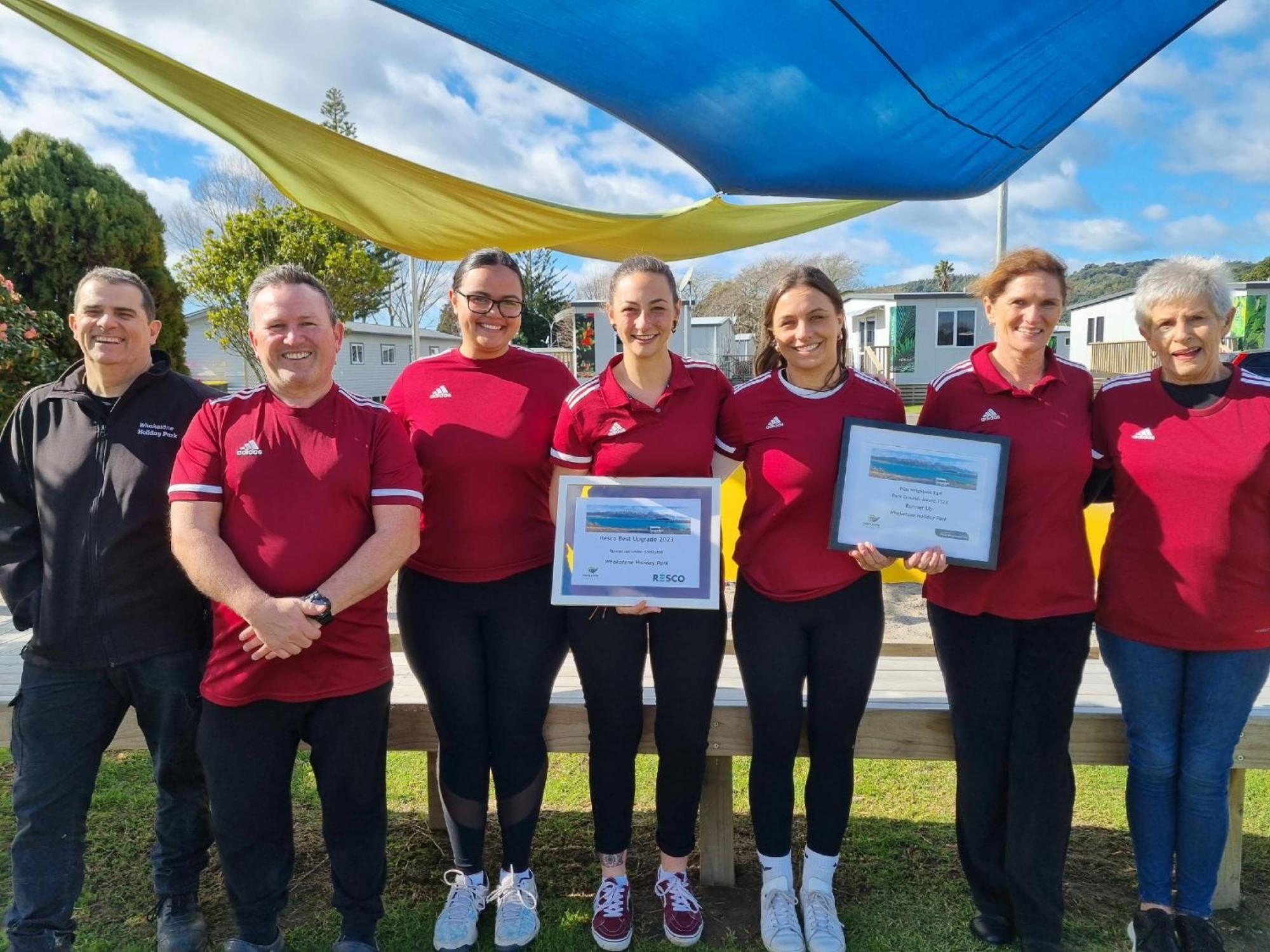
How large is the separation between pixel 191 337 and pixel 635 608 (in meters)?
41.1

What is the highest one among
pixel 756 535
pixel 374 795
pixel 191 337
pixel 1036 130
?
pixel 191 337

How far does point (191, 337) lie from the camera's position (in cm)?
3803

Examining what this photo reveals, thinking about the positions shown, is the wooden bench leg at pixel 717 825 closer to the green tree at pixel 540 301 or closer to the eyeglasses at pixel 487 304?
the eyeglasses at pixel 487 304

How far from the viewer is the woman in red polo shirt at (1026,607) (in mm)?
2639

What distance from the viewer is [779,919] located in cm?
285

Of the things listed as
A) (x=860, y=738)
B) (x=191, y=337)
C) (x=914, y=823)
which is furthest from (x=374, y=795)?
(x=191, y=337)

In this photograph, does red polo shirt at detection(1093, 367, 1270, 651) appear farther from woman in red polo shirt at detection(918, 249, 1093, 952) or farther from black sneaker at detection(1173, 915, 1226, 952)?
black sneaker at detection(1173, 915, 1226, 952)

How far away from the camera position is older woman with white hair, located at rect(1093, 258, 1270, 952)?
101 inches

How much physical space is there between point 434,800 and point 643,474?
6.17 feet

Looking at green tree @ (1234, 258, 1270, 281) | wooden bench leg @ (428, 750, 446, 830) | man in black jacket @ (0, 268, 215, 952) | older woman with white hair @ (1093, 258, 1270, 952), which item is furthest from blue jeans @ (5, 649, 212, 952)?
green tree @ (1234, 258, 1270, 281)

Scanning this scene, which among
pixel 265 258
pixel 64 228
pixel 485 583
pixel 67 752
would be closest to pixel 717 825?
pixel 485 583

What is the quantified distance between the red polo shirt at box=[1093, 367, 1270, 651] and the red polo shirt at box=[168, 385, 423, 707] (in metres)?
2.24

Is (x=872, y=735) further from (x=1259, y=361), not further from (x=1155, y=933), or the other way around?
(x=1259, y=361)

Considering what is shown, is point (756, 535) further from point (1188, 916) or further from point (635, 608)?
point (1188, 916)
